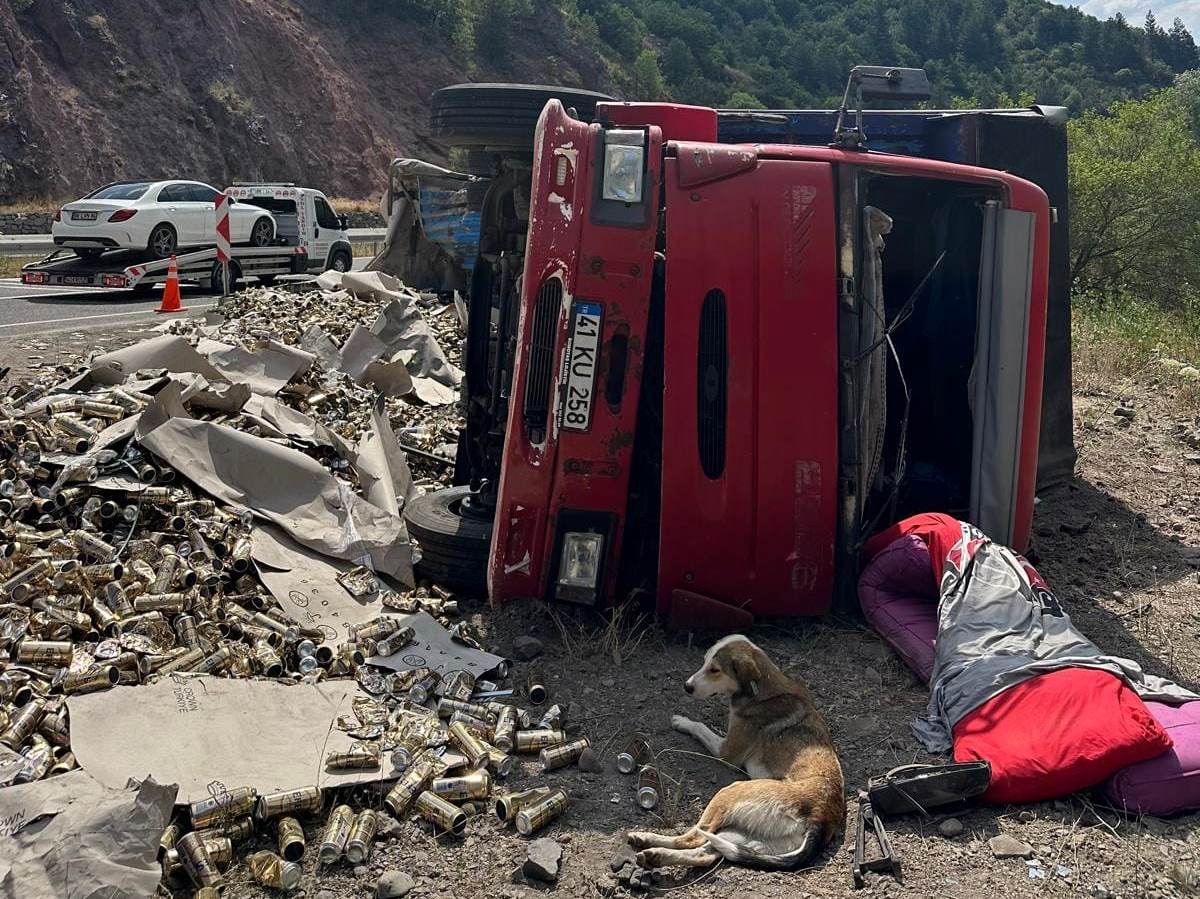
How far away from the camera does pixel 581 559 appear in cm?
476

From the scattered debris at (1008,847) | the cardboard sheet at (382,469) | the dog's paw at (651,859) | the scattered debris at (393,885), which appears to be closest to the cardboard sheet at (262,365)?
the cardboard sheet at (382,469)

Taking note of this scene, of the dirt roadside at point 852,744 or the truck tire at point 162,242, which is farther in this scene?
the truck tire at point 162,242

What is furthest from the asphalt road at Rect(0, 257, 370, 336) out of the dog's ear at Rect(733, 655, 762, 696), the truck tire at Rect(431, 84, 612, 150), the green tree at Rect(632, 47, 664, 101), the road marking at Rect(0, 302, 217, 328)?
the green tree at Rect(632, 47, 664, 101)

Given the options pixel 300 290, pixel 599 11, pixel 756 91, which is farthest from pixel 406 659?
pixel 756 91

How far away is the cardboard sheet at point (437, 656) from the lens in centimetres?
455

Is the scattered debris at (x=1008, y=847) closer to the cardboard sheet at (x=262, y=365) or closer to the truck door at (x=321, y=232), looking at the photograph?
the cardboard sheet at (x=262, y=365)

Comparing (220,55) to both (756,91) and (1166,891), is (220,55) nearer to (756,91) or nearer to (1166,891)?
(1166,891)

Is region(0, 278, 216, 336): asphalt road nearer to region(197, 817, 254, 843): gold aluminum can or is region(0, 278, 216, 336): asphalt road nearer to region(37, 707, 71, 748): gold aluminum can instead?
region(37, 707, 71, 748): gold aluminum can

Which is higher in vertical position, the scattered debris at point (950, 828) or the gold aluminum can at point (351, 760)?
the gold aluminum can at point (351, 760)

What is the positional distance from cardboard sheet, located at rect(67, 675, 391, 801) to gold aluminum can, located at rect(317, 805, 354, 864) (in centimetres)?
16

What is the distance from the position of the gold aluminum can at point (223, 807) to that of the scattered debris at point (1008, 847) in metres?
2.23

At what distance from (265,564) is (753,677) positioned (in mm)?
2329

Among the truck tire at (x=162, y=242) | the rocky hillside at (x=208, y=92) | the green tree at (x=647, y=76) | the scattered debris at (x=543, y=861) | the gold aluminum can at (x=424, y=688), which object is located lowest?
the scattered debris at (x=543, y=861)

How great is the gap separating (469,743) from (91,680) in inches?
53.6
